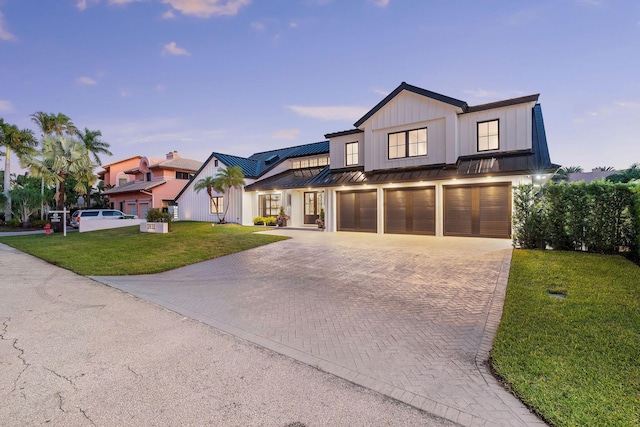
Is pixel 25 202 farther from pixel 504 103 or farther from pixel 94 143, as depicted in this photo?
pixel 504 103

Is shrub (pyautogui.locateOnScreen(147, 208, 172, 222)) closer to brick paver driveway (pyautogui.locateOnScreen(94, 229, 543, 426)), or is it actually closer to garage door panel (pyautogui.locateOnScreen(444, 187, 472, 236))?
brick paver driveway (pyautogui.locateOnScreen(94, 229, 543, 426))

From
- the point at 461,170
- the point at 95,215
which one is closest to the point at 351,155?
the point at 461,170

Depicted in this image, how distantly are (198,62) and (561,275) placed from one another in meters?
18.8

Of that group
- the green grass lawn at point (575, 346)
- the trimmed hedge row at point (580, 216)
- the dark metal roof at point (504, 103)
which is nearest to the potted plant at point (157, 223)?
the green grass lawn at point (575, 346)

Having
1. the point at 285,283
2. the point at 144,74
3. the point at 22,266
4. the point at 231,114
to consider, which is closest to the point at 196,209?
the point at 231,114

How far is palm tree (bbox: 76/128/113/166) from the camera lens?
32.2 meters

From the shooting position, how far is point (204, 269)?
927 cm

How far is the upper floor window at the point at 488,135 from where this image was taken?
14.5 meters

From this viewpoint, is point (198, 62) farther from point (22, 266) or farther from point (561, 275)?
point (561, 275)

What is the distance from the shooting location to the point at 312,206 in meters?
21.5

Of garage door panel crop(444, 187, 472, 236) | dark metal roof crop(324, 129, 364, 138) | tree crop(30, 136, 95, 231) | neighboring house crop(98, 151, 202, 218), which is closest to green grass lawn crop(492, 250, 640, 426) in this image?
garage door panel crop(444, 187, 472, 236)

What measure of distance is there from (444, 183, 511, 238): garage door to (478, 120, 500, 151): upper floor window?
2.39m

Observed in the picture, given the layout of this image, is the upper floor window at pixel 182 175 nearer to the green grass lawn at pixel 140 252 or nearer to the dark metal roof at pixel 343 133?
the green grass lawn at pixel 140 252

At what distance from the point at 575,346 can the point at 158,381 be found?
198 inches
